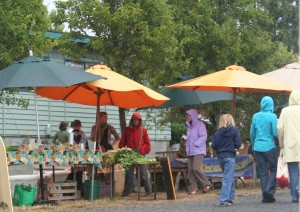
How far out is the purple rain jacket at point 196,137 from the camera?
16.0 metres

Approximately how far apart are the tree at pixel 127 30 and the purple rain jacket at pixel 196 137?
5.58 m

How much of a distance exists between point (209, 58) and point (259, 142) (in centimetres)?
1305

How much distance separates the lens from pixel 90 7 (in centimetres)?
2167

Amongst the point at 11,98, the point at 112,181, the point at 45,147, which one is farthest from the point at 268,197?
the point at 11,98

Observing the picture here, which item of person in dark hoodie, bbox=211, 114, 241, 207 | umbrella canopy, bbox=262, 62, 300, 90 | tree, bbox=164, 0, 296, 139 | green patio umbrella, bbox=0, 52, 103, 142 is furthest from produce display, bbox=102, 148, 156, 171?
tree, bbox=164, 0, 296, 139

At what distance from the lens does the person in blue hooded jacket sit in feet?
42.1

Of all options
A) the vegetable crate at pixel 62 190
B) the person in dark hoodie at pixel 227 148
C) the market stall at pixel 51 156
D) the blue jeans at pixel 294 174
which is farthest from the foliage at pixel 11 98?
the blue jeans at pixel 294 174

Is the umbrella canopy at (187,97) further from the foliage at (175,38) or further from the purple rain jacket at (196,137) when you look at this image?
the foliage at (175,38)

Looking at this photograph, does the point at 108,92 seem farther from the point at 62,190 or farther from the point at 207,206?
the point at 207,206

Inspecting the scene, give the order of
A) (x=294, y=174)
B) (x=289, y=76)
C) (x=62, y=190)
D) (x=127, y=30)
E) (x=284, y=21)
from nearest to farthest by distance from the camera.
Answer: (x=294, y=174)
(x=62, y=190)
(x=289, y=76)
(x=127, y=30)
(x=284, y=21)

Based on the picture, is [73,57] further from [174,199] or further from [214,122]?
[174,199]

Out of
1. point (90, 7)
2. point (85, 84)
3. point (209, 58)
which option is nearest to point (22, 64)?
point (85, 84)

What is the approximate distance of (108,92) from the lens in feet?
55.5

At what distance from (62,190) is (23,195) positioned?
102cm
